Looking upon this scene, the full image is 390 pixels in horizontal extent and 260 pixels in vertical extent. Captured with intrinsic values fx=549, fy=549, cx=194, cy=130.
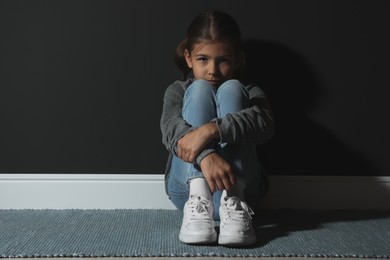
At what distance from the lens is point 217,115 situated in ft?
5.65

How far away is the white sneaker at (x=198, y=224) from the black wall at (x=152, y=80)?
0.54 metres

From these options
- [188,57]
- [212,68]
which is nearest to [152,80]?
[188,57]

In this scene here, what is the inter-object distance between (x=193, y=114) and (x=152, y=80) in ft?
1.48

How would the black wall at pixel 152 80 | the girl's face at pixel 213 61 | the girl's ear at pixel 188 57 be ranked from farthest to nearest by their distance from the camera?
the black wall at pixel 152 80 < the girl's ear at pixel 188 57 < the girl's face at pixel 213 61

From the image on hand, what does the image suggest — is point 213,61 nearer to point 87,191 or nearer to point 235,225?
point 235,225

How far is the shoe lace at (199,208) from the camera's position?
1556 mm

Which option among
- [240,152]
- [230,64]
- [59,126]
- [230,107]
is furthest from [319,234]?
[59,126]

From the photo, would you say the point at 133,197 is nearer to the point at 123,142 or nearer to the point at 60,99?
the point at 123,142

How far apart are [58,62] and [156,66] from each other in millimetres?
368

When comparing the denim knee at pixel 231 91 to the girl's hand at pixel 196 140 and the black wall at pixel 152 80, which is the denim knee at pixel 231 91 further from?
the black wall at pixel 152 80

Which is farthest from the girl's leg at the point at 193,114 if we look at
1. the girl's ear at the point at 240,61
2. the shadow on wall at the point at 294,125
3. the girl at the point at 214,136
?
the shadow on wall at the point at 294,125

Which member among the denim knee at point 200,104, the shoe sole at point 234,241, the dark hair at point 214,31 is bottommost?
the shoe sole at point 234,241

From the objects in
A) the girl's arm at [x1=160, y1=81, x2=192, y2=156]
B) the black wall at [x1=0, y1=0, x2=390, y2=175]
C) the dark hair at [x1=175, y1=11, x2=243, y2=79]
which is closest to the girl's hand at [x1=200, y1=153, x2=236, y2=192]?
the girl's arm at [x1=160, y1=81, x2=192, y2=156]

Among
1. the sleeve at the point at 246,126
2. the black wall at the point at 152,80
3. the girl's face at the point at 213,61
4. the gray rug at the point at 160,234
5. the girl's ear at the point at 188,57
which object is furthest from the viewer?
the black wall at the point at 152,80
